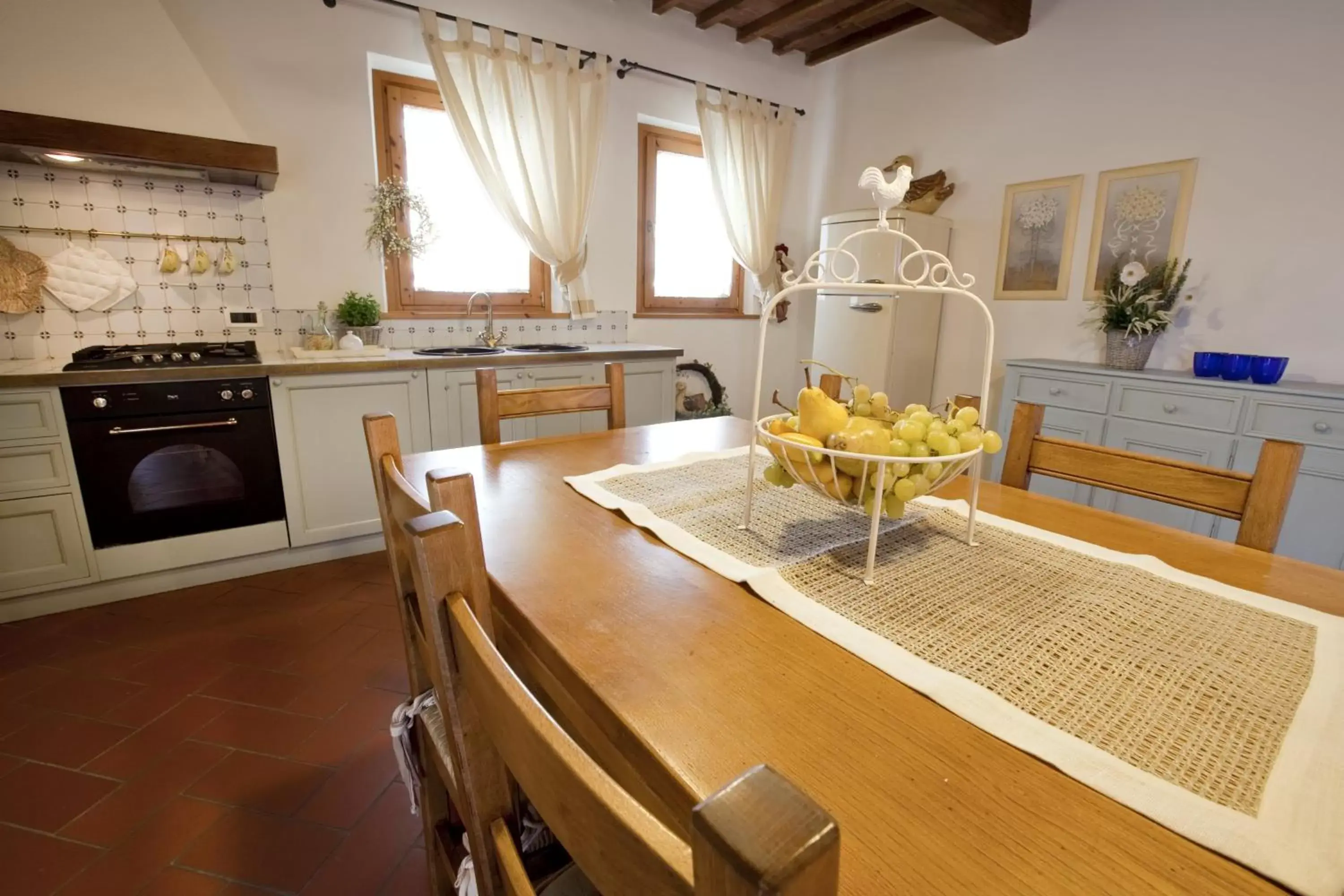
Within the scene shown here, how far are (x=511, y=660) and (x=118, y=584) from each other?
2.45 metres

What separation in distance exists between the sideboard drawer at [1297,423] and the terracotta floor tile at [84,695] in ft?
13.1

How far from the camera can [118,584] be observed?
7.57 feet

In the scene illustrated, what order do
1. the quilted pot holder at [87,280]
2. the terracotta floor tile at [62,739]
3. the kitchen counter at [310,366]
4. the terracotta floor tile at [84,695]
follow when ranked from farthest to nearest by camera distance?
the quilted pot holder at [87,280]
the kitchen counter at [310,366]
the terracotta floor tile at [84,695]
the terracotta floor tile at [62,739]

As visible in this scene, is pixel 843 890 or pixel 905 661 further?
pixel 905 661

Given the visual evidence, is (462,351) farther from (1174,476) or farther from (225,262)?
(1174,476)

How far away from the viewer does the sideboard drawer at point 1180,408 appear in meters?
2.43

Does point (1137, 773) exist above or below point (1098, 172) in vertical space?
below

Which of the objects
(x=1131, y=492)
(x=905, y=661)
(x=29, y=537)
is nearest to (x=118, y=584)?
(x=29, y=537)

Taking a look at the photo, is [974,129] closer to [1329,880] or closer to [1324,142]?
[1324,142]

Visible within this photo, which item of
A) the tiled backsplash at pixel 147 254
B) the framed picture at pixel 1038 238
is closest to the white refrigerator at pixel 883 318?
the framed picture at pixel 1038 238

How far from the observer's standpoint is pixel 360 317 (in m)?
2.88

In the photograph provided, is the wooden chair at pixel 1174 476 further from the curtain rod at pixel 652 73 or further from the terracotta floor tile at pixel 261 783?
the curtain rod at pixel 652 73

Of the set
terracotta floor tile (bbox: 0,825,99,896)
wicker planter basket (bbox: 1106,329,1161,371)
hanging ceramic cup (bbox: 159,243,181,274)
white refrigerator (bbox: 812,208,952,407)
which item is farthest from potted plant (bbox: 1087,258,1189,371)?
hanging ceramic cup (bbox: 159,243,181,274)

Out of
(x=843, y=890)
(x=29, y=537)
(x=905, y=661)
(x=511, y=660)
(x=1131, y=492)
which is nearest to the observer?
(x=843, y=890)
